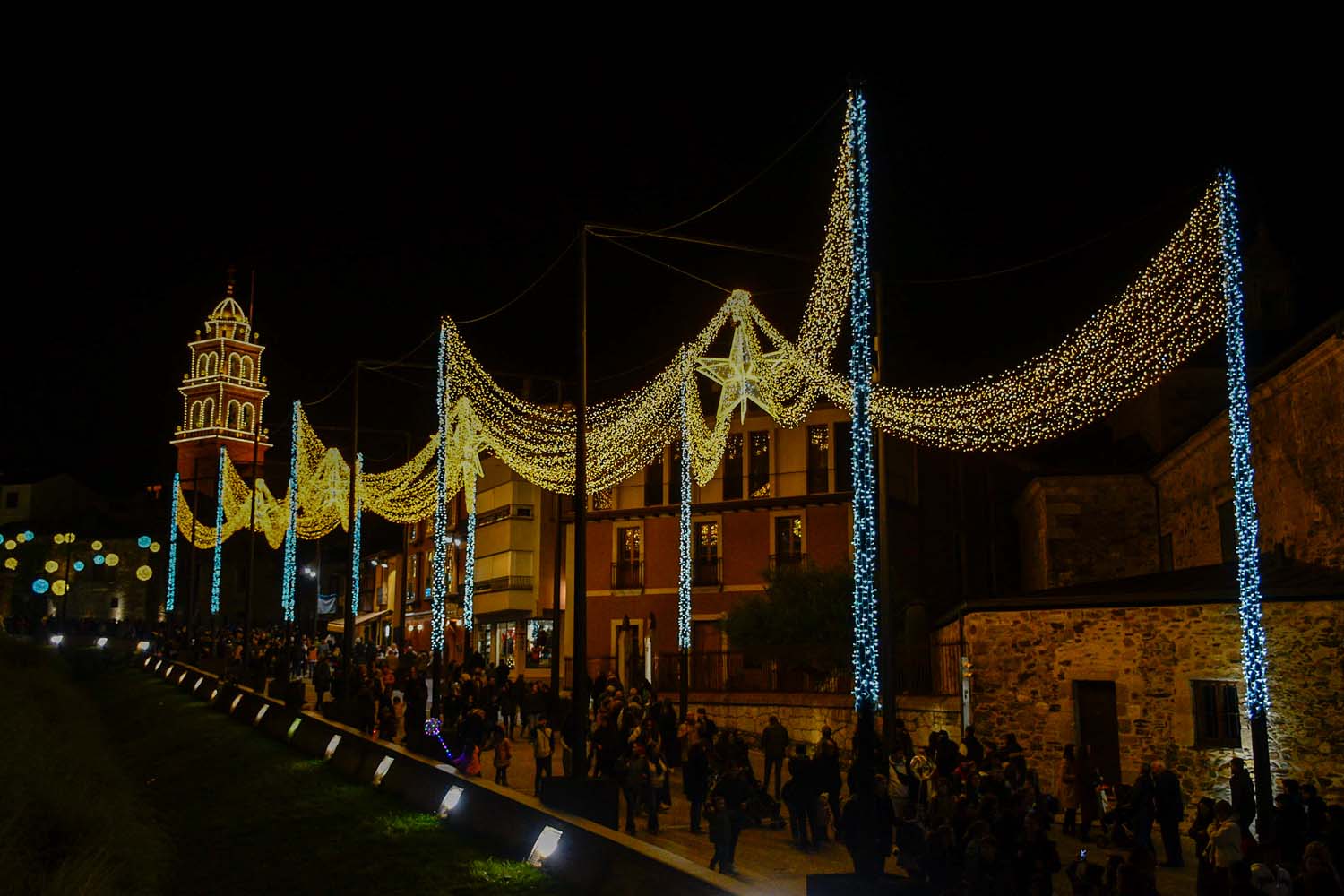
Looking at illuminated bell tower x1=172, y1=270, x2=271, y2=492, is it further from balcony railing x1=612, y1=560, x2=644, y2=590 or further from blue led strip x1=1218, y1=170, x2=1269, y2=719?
blue led strip x1=1218, y1=170, x2=1269, y2=719

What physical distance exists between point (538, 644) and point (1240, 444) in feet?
112

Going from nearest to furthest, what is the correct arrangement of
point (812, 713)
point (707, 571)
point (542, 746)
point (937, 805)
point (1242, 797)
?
point (937, 805) → point (1242, 797) → point (542, 746) → point (812, 713) → point (707, 571)

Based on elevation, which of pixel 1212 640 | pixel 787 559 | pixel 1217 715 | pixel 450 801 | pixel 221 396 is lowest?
pixel 450 801

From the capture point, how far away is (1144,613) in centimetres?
1933

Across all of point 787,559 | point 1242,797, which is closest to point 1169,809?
point 1242,797

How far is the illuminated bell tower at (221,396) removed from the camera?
303ft

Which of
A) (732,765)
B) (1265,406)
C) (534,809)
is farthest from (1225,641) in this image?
(534,809)

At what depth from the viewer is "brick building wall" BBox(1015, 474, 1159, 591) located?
27844 millimetres

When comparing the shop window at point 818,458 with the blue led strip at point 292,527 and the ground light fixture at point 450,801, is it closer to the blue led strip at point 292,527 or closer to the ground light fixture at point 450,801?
the blue led strip at point 292,527

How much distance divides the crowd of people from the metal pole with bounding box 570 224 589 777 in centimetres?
36

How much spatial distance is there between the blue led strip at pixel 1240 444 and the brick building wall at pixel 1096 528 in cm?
1264

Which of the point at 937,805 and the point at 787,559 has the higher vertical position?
the point at 787,559

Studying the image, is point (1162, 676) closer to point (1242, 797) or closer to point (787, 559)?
point (1242, 797)

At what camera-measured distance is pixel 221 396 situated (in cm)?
9262
